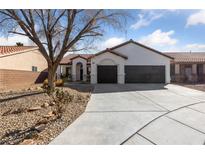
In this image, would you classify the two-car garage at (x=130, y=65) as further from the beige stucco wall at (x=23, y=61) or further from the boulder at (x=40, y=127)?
the boulder at (x=40, y=127)

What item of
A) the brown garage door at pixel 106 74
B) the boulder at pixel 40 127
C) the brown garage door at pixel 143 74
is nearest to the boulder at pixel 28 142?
the boulder at pixel 40 127

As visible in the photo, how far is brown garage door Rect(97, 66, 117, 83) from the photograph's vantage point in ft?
72.4

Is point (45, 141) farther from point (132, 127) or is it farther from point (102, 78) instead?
point (102, 78)

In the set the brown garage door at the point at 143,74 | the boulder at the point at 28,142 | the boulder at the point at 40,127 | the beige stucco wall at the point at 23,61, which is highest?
the beige stucco wall at the point at 23,61

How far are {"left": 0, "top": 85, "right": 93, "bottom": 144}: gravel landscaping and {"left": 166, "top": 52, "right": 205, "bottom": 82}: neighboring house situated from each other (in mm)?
19721

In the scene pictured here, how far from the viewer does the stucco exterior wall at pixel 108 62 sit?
72.1 feet

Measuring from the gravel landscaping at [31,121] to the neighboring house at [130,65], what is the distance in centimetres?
1360

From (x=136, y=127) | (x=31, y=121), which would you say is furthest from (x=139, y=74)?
(x=31, y=121)

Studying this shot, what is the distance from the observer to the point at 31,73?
833 inches

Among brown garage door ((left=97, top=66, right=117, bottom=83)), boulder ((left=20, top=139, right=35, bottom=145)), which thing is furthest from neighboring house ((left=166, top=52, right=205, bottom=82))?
boulder ((left=20, top=139, right=35, bottom=145))

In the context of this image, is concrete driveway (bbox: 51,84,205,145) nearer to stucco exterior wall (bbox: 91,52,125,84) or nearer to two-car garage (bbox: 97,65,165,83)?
stucco exterior wall (bbox: 91,52,125,84)

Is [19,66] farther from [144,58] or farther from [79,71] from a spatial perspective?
[144,58]

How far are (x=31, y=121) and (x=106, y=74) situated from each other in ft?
52.9
